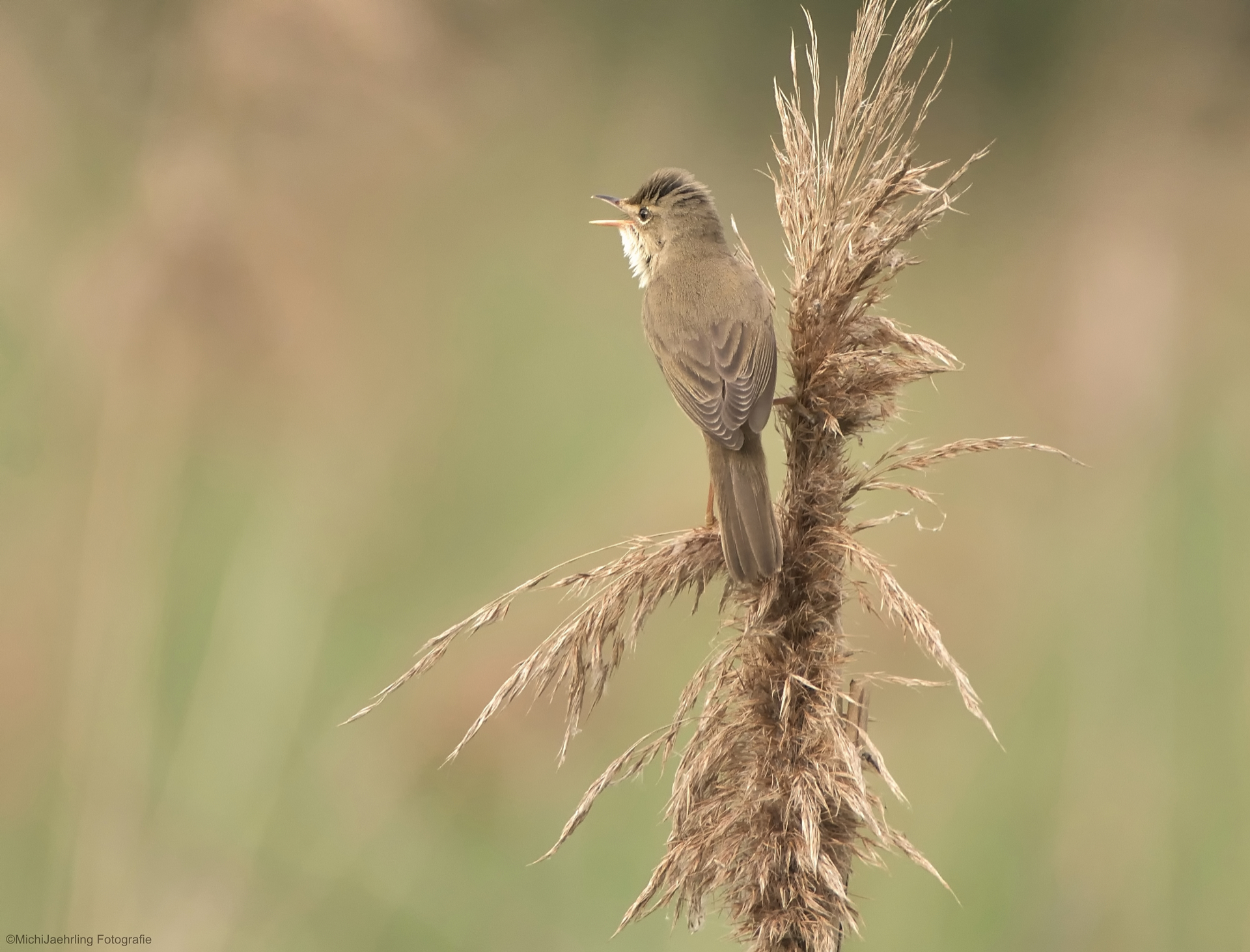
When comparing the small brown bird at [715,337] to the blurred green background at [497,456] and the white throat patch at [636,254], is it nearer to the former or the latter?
the white throat patch at [636,254]

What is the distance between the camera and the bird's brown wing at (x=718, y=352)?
1.86 meters

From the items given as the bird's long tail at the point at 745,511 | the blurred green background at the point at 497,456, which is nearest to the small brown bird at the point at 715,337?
the bird's long tail at the point at 745,511

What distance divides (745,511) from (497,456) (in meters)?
1.59

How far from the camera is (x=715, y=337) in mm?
2062

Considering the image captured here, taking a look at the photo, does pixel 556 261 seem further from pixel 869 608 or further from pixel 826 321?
pixel 869 608

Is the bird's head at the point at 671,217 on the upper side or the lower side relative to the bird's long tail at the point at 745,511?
upper

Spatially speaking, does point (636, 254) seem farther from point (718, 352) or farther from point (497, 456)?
point (497, 456)

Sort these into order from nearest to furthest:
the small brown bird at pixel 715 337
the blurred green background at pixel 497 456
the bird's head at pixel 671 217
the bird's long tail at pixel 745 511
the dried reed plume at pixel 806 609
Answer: the dried reed plume at pixel 806 609
the bird's long tail at pixel 745 511
the small brown bird at pixel 715 337
the bird's head at pixel 671 217
the blurred green background at pixel 497 456

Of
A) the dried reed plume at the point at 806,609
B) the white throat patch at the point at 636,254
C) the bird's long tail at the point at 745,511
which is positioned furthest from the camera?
the white throat patch at the point at 636,254

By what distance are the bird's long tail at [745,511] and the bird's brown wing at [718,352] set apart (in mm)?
30

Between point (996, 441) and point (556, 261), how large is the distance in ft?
6.56

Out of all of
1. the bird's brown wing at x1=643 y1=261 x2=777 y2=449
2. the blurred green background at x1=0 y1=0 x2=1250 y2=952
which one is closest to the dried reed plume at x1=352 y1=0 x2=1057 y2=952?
the bird's brown wing at x1=643 y1=261 x2=777 y2=449

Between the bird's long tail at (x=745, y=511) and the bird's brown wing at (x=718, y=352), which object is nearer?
the bird's long tail at (x=745, y=511)

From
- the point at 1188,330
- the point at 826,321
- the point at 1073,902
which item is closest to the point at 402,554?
the point at 826,321
